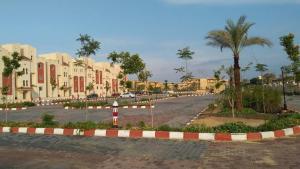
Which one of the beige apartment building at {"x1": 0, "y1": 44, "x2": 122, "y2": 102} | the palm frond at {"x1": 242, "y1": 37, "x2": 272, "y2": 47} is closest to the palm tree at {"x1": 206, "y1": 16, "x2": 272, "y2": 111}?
the palm frond at {"x1": 242, "y1": 37, "x2": 272, "y2": 47}

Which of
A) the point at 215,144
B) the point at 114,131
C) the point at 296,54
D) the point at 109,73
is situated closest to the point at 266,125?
the point at 215,144

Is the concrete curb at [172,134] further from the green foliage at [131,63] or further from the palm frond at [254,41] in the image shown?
the green foliage at [131,63]

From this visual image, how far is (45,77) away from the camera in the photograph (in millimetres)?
84750

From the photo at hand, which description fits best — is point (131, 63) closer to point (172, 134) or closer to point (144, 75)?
point (144, 75)

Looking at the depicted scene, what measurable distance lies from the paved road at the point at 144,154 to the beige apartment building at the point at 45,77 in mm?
47826

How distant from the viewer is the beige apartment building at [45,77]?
235 feet

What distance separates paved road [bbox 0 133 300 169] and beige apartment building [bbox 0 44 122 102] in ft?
157

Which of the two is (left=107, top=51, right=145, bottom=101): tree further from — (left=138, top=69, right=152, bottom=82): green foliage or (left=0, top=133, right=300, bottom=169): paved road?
(left=0, top=133, right=300, bottom=169): paved road

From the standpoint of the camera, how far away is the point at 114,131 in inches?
569

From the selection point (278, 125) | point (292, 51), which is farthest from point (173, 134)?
point (292, 51)

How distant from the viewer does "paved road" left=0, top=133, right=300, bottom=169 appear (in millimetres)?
8648

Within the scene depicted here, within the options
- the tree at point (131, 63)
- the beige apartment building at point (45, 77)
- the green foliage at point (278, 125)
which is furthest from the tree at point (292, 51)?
the green foliage at point (278, 125)

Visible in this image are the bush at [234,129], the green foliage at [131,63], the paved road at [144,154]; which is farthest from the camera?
the green foliage at [131,63]

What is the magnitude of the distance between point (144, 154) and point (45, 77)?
7811cm
